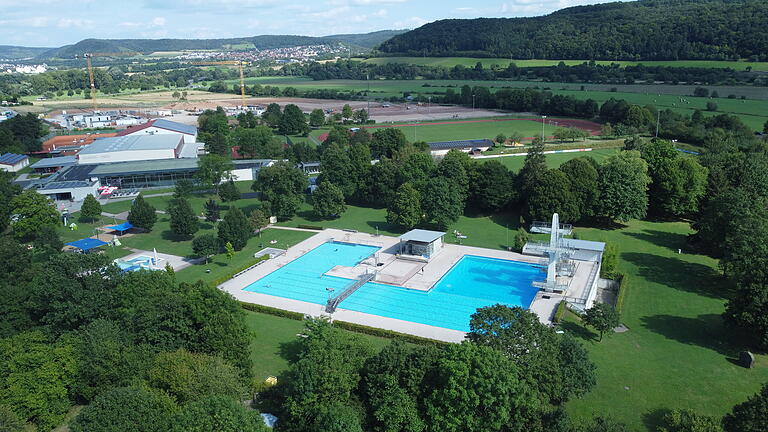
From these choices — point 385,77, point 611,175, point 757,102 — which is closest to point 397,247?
point 611,175

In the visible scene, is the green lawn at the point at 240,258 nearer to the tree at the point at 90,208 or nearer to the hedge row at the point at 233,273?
the hedge row at the point at 233,273

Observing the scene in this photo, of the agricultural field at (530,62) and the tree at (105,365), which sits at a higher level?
the agricultural field at (530,62)

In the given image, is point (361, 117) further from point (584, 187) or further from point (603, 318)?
point (603, 318)

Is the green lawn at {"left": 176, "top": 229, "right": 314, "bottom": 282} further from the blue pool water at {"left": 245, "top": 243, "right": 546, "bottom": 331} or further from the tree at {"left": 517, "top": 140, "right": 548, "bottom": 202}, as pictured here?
the tree at {"left": 517, "top": 140, "right": 548, "bottom": 202}

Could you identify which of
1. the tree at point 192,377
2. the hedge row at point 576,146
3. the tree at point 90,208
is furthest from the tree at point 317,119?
the tree at point 192,377

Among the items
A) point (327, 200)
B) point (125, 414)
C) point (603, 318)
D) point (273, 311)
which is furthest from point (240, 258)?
point (603, 318)

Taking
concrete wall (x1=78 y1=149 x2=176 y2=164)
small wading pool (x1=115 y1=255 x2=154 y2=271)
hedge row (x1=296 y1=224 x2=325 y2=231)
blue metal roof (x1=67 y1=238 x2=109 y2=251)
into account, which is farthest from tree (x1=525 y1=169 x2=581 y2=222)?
concrete wall (x1=78 y1=149 x2=176 y2=164)

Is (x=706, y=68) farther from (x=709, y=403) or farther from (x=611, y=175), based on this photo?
(x=709, y=403)
